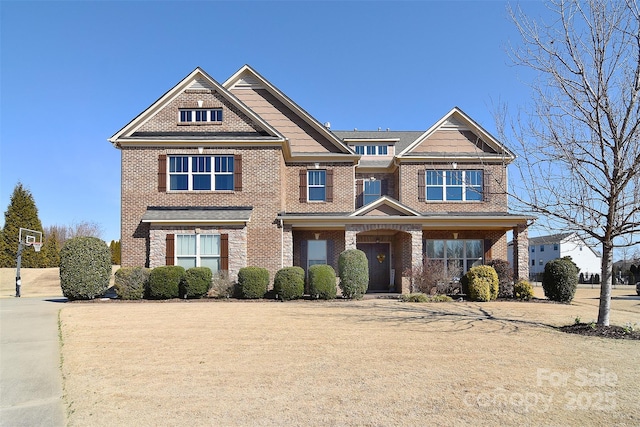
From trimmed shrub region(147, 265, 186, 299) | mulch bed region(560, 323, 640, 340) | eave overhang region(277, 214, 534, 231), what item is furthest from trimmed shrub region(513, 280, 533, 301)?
trimmed shrub region(147, 265, 186, 299)

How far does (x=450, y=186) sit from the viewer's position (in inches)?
896

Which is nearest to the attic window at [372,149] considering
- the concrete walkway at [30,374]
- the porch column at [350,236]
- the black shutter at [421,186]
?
the black shutter at [421,186]

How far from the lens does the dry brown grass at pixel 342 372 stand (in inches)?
214

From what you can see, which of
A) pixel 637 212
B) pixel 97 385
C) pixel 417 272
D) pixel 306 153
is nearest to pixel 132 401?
pixel 97 385

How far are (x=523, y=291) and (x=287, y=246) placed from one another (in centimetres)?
979

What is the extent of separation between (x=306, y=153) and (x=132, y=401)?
17.3 meters

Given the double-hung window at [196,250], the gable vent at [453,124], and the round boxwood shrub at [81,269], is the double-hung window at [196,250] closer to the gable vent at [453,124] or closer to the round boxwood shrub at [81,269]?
the round boxwood shrub at [81,269]

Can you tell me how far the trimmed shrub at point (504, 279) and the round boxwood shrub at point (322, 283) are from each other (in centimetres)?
706

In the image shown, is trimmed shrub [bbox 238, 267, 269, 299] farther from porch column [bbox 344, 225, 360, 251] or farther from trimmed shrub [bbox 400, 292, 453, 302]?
trimmed shrub [bbox 400, 292, 453, 302]

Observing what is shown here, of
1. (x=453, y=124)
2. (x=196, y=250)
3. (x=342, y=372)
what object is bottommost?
(x=342, y=372)

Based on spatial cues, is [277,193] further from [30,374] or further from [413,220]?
[30,374]

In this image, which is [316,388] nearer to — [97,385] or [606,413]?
[97,385]

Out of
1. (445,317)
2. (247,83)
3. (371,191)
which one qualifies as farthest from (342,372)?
(247,83)

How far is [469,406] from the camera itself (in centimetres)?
564
